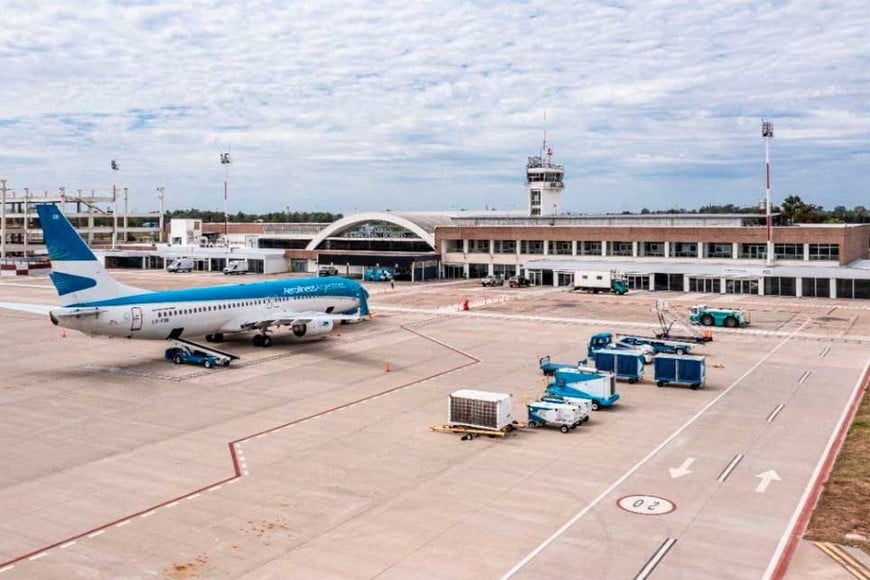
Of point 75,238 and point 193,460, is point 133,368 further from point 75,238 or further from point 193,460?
point 193,460

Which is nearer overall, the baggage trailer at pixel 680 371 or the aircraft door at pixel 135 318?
the baggage trailer at pixel 680 371

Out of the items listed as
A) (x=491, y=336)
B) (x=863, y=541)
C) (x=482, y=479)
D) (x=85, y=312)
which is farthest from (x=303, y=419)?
(x=491, y=336)

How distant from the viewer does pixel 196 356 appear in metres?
52.5

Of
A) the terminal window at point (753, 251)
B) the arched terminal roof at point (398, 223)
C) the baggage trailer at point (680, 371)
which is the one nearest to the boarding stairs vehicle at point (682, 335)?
the baggage trailer at point (680, 371)

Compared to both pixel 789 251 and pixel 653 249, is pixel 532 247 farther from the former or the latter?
pixel 789 251

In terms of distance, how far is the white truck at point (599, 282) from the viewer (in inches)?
3868

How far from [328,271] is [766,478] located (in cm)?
9735

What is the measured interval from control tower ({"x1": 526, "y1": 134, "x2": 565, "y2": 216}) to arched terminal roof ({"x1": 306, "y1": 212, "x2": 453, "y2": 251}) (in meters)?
15.1

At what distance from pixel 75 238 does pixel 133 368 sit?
8.95m

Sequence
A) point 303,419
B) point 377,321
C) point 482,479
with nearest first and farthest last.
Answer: point 482,479 → point 303,419 → point 377,321

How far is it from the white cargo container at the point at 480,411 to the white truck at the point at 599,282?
64819 millimetres

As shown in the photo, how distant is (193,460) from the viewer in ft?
104

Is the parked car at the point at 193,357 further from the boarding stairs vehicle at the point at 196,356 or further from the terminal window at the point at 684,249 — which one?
the terminal window at the point at 684,249

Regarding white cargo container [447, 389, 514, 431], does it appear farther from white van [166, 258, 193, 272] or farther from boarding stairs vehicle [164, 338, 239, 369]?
white van [166, 258, 193, 272]
